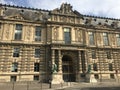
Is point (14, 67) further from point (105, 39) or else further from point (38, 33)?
point (105, 39)

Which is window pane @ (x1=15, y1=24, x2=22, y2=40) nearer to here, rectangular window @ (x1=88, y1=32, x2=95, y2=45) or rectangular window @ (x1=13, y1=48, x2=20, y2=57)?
rectangular window @ (x1=13, y1=48, x2=20, y2=57)

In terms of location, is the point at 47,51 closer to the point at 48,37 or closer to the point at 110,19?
the point at 48,37

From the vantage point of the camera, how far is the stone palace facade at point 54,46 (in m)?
36.9

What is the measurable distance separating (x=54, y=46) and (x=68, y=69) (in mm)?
7072

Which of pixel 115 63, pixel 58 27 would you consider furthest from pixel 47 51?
pixel 115 63

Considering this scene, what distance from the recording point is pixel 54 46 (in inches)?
1508

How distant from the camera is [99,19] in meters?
51.9

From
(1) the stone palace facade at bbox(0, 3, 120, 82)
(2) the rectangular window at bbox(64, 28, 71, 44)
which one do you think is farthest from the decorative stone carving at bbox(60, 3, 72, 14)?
(2) the rectangular window at bbox(64, 28, 71, 44)

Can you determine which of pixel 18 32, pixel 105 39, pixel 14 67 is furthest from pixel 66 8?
pixel 14 67

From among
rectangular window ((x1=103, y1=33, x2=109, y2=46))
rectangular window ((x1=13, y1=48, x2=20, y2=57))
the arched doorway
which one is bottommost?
the arched doorway

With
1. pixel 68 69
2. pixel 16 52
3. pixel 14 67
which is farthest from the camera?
pixel 68 69

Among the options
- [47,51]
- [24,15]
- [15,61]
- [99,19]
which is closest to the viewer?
[15,61]

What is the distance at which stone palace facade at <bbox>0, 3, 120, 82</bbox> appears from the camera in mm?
36906

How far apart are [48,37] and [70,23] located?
7.07 metres
